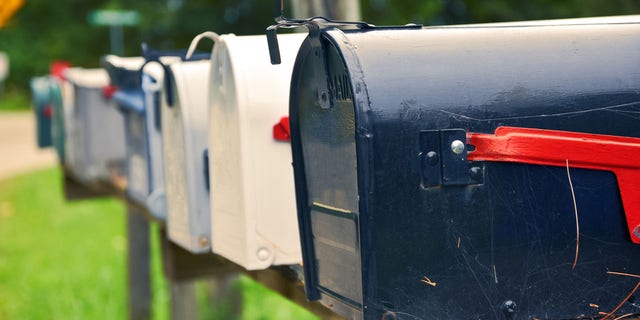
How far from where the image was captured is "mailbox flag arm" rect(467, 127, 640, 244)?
1697 mm

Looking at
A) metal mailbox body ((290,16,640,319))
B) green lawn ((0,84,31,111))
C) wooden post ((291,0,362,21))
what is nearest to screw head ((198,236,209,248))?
metal mailbox body ((290,16,640,319))

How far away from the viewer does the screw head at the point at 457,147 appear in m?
1.68

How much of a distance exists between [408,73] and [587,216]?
39 centimetres

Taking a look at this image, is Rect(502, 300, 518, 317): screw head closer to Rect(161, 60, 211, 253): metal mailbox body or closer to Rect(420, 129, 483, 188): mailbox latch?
Rect(420, 129, 483, 188): mailbox latch

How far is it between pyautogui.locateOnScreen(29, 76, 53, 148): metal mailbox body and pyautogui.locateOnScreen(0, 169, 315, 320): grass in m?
0.49

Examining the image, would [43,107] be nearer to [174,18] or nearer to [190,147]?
[190,147]

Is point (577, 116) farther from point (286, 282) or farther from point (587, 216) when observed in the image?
point (286, 282)

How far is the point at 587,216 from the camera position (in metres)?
1.76

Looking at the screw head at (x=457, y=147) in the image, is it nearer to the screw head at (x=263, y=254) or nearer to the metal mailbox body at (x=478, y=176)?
the metal mailbox body at (x=478, y=176)

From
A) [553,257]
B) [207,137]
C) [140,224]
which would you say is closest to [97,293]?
[140,224]

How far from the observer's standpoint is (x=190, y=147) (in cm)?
274

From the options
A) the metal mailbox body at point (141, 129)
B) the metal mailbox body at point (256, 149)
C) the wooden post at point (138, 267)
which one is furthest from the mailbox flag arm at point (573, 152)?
the wooden post at point (138, 267)

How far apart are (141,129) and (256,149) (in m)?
1.40

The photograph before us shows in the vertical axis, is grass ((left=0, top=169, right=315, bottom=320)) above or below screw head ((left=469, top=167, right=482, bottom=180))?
below
